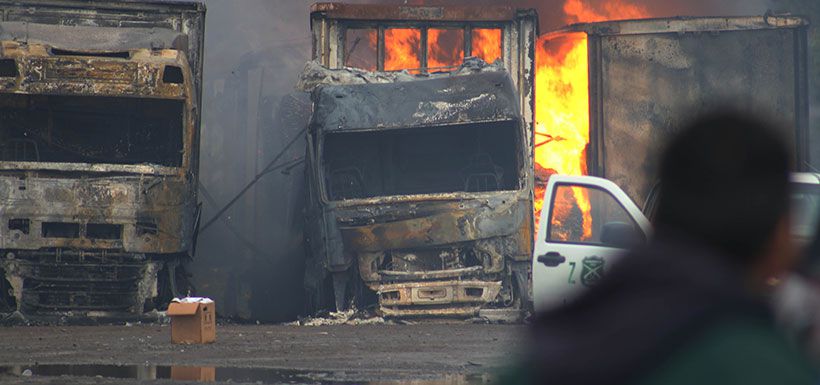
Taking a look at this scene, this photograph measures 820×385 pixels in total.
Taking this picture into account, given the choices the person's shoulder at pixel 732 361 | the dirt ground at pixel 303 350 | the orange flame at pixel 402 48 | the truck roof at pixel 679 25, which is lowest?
the dirt ground at pixel 303 350

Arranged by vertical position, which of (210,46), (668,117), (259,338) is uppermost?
(210,46)

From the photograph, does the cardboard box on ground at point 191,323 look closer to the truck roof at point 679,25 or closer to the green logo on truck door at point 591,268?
the green logo on truck door at point 591,268

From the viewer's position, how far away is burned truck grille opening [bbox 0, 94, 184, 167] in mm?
14609

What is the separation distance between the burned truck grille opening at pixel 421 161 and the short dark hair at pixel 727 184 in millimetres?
12131

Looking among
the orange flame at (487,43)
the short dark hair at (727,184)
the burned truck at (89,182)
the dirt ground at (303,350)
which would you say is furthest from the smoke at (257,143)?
the short dark hair at (727,184)

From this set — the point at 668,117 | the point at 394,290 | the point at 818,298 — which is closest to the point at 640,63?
the point at 668,117

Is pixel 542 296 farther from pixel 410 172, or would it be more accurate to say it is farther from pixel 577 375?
pixel 577 375

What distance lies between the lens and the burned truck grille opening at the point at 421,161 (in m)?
14.9

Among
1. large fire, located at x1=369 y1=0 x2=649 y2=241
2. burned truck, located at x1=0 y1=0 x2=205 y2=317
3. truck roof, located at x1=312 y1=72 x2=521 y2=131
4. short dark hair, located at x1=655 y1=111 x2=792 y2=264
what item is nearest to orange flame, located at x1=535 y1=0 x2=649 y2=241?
large fire, located at x1=369 y1=0 x2=649 y2=241

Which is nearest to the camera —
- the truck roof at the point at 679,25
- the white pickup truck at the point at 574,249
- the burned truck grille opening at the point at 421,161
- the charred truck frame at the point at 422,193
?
the white pickup truck at the point at 574,249

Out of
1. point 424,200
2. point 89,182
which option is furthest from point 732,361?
point 89,182

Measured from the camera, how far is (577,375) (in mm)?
2076

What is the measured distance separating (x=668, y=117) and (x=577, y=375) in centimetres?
1500

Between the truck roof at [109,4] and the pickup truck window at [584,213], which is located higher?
the truck roof at [109,4]
